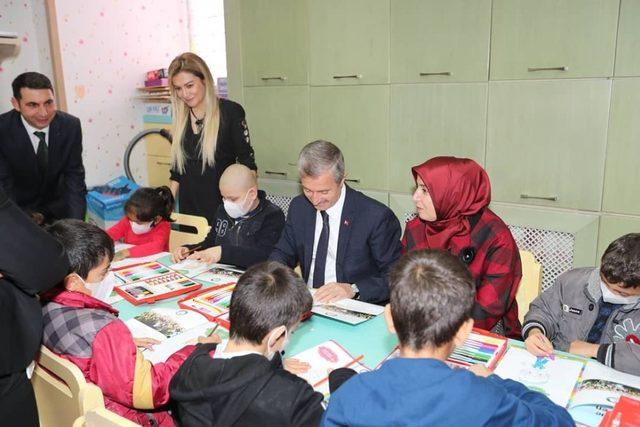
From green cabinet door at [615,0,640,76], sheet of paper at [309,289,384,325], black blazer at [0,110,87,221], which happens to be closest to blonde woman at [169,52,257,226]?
black blazer at [0,110,87,221]

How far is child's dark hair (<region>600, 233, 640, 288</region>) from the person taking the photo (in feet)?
5.17

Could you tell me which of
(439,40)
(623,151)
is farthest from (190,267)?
(623,151)

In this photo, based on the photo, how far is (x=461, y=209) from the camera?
1.97m

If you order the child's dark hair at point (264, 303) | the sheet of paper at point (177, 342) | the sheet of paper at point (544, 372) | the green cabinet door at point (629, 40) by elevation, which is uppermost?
the green cabinet door at point (629, 40)

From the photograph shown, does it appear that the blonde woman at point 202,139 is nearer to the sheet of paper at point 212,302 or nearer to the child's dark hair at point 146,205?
the child's dark hair at point 146,205

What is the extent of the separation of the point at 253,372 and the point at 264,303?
19cm

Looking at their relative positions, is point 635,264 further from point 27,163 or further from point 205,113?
point 27,163

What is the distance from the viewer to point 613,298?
168cm

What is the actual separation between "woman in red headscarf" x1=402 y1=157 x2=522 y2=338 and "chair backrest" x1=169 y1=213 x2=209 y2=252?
1.30 m

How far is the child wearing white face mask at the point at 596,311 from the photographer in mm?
1512

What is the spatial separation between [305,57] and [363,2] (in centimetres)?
50

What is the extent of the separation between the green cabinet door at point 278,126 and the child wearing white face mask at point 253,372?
2222 mm

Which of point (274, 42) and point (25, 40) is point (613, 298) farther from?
point (25, 40)

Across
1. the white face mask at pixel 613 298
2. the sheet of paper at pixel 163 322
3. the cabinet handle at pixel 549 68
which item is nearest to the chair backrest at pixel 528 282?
the white face mask at pixel 613 298
